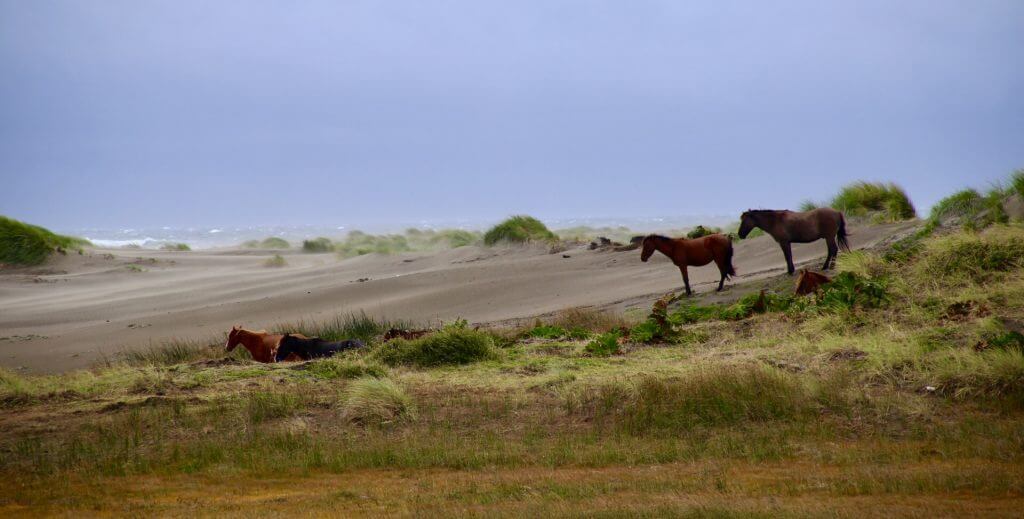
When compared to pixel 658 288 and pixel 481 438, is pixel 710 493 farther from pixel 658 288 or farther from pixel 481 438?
pixel 658 288

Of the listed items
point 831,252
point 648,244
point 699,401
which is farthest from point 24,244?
point 699,401

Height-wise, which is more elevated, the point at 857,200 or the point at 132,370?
the point at 857,200

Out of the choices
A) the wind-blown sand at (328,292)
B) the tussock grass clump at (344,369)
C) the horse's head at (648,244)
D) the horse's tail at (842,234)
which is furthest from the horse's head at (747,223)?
the tussock grass clump at (344,369)

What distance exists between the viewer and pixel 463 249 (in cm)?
2880

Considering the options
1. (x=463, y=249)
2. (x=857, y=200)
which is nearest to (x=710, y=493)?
(x=857, y=200)

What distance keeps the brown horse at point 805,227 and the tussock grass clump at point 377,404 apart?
9.99 m

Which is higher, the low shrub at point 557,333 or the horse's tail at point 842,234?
the horse's tail at point 842,234

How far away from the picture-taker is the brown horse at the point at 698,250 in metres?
17.3

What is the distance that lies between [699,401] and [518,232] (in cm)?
2008

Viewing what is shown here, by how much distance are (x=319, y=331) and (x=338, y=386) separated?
6315 millimetres

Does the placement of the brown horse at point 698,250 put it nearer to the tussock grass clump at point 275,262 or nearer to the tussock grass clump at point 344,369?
the tussock grass clump at point 344,369

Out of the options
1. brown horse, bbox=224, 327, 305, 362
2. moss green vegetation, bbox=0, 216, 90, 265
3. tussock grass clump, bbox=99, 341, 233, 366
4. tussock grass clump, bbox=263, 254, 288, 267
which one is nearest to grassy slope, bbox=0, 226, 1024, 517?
brown horse, bbox=224, 327, 305, 362

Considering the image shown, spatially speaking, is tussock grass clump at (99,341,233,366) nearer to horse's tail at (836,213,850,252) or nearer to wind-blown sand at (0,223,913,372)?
wind-blown sand at (0,223,913,372)

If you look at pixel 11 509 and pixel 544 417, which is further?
pixel 544 417
